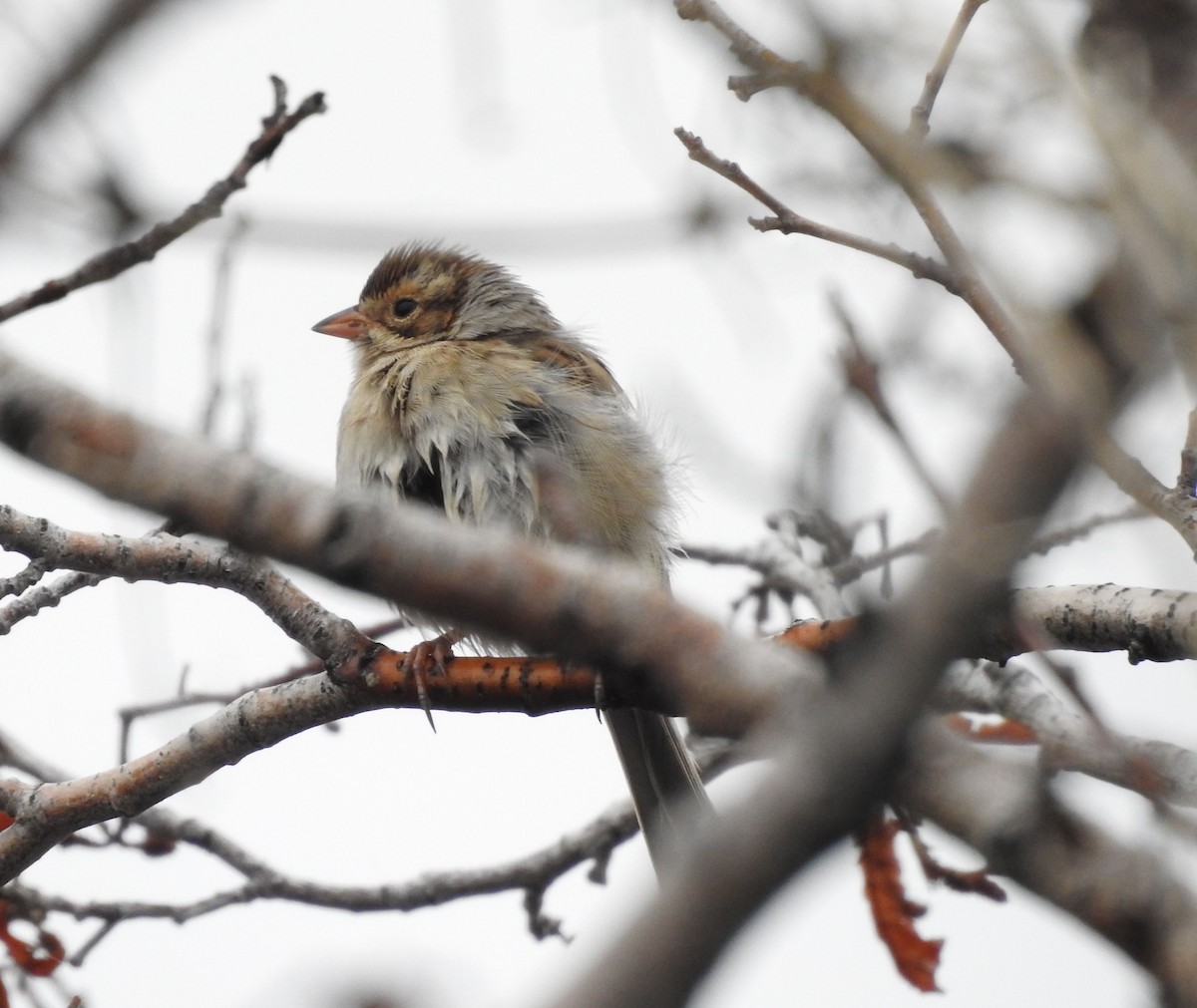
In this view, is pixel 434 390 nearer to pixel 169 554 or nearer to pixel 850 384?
pixel 169 554

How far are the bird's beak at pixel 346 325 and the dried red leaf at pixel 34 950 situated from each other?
2761mm

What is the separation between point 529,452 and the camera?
15.8 feet

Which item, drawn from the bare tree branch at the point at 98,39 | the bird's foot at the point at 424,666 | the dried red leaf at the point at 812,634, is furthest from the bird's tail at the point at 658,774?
the bare tree branch at the point at 98,39

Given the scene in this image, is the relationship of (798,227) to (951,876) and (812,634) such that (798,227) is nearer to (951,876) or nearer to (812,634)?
(812,634)

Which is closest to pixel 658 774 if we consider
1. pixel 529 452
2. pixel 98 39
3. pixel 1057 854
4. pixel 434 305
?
pixel 529 452

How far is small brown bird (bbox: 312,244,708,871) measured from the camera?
473 centimetres

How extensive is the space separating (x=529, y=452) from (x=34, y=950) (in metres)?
2.17

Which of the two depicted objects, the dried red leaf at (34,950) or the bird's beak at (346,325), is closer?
the dried red leaf at (34,950)

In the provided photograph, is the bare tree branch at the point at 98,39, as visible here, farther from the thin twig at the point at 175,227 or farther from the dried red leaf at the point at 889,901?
the dried red leaf at the point at 889,901

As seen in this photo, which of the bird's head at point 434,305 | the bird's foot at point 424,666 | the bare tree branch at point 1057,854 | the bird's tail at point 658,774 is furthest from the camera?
the bird's head at point 434,305

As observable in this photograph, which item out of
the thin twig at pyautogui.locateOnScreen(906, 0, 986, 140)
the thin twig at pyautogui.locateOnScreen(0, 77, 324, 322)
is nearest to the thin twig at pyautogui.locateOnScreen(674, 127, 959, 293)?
the thin twig at pyautogui.locateOnScreen(906, 0, 986, 140)

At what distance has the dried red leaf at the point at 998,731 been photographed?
416 centimetres

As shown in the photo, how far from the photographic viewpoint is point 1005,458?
1.12m

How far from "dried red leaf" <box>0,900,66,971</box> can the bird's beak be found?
2.76 metres
